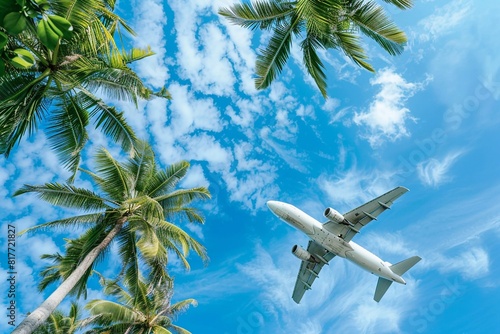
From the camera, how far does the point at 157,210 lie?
12.4 m

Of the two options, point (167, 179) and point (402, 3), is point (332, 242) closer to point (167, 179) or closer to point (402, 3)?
point (167, 179)

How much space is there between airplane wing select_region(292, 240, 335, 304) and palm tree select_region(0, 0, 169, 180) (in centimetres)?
2040

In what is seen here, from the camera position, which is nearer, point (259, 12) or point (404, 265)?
point (259, 12)

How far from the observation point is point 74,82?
821 cm

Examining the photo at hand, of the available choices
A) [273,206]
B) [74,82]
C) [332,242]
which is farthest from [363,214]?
[74,82]

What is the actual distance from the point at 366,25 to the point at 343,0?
1176 millimetres

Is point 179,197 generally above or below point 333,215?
below

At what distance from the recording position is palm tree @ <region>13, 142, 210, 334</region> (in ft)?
41.7

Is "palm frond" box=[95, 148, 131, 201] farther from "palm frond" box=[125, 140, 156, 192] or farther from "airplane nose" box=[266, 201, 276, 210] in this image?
"airplane nose" box=[266, 201, 276, 210]

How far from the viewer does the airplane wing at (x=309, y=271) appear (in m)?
27.9

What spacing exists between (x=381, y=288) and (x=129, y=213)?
2136 centimetres

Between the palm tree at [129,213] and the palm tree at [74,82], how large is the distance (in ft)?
6.27

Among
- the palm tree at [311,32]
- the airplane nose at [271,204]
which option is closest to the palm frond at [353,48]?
the palm tree at [311,32]

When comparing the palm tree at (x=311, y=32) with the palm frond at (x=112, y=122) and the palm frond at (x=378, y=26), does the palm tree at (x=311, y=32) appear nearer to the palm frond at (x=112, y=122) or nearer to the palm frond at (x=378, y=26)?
the palm frond at (x=378, y=26)
